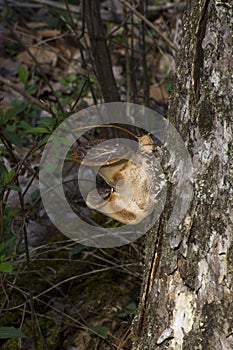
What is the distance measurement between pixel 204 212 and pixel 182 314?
0.31 m

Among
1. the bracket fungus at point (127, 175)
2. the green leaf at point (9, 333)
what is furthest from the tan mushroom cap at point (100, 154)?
the green leaf at point (9, 333)

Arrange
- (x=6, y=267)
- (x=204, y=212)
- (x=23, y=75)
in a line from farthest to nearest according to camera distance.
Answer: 1. (x=23, y=75)
2. (x=6, y=267)
3. (x=204, y=212)

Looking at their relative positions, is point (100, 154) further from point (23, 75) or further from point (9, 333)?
point (23, 75)

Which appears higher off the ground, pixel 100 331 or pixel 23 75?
Result: pixel 23 75

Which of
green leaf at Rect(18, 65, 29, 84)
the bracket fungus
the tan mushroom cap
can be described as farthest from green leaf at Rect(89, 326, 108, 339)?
green leaf at Rect(18, 65, 29, 84)

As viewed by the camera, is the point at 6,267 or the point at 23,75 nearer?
the point at 6,267

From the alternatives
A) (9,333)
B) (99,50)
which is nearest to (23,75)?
(99,50)

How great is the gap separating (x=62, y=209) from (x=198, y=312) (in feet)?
6.14

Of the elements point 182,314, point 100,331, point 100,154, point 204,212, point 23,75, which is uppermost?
point 23,75

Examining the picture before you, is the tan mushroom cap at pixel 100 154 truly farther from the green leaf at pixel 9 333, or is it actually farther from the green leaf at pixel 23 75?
the green leaf at pixel 23 75

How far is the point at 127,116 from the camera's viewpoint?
3.79 metres

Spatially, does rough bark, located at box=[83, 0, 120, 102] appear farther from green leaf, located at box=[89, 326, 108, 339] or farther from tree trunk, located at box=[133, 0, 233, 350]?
tree trunk, located at box=[133, 0, 233, 350]

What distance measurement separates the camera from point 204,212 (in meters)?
1.69

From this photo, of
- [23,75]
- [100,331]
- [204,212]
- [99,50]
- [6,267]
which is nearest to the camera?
[204,212]
